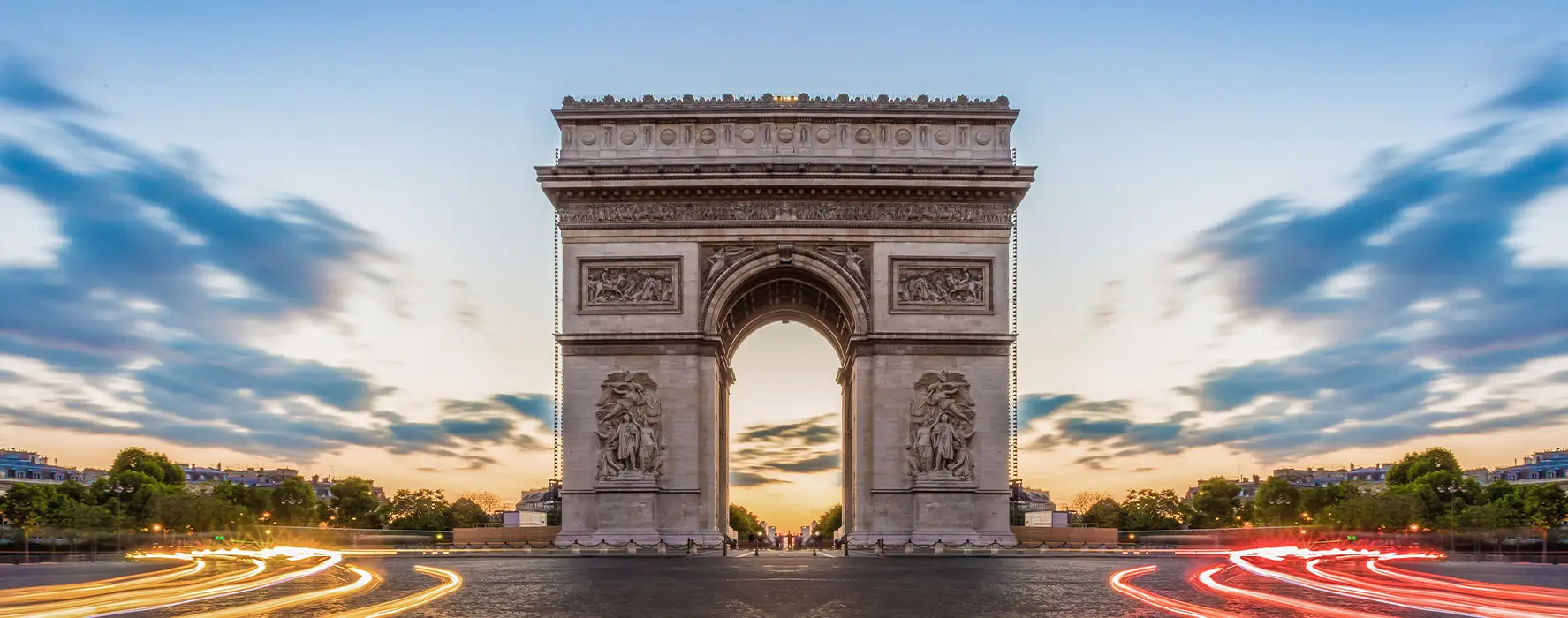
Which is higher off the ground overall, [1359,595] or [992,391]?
[992,391]

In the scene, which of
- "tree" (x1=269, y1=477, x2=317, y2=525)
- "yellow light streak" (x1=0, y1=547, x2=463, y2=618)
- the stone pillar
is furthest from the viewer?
"tree" (x1=269, y1=477, x2=317, y2=525)

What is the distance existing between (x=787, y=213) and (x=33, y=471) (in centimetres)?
12838

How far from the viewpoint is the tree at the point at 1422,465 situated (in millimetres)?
96062

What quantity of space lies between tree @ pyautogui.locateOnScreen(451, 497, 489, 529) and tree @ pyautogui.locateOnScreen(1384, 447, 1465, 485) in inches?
2704

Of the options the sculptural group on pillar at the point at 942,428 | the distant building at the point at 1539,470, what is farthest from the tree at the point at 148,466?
the distant building at the point at 1539,470

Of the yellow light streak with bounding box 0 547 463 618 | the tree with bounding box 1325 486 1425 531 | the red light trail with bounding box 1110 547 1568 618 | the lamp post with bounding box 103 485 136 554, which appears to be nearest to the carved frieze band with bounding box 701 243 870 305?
the red light trail with bounding box 1110 547 1568 618

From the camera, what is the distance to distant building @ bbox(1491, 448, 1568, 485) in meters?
132

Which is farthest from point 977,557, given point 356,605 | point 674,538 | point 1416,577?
point 356,605

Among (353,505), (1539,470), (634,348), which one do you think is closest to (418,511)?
(353,505)

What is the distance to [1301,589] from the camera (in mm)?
19688

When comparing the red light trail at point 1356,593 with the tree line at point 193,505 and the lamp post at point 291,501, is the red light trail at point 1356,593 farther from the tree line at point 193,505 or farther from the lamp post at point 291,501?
the lamp post at point 291,501

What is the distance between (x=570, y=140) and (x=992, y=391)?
16.0m

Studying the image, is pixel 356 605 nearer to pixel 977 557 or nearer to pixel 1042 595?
pixel 1042 595

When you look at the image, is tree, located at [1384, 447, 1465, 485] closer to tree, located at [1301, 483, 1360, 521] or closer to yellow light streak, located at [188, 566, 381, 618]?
tree, located at [1301, 483, 1360, 521]
